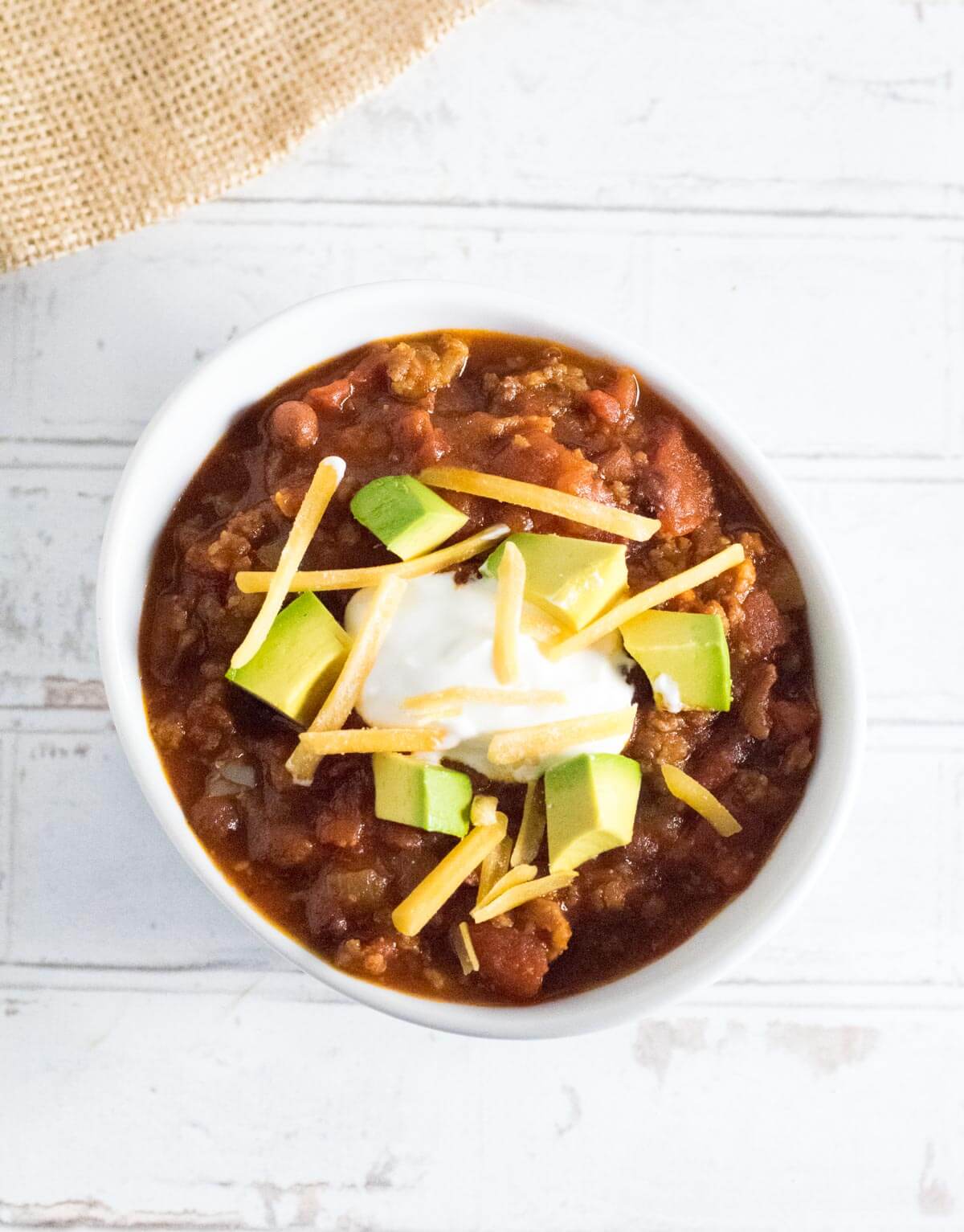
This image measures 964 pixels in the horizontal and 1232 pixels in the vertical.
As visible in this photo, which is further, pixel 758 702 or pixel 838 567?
pixel 838 567

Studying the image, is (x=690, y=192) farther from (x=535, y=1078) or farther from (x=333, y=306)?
(x=535, y=1078)

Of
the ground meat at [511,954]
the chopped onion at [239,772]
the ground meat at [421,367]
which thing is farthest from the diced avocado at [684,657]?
the chopped onion at [239,772]

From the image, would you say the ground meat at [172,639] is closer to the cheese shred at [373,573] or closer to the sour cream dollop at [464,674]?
the cheese shred at [373,573]

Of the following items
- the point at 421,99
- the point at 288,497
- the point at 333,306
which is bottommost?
the point at 288,497

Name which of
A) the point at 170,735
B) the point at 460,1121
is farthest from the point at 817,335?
the point at 460,1121

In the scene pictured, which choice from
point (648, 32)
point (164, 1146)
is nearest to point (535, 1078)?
point (164, 1146)

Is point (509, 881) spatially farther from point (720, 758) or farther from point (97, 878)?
point (97, 878)
